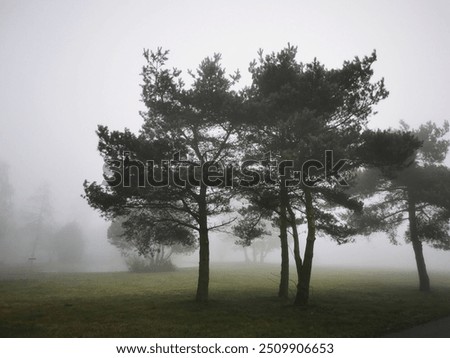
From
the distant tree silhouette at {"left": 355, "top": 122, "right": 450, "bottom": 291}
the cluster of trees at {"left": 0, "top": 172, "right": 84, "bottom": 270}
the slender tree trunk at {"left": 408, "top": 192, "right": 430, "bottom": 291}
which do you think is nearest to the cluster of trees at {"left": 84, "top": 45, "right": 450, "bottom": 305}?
the distant tree silhouette at {"left": 355, "top": 122, "right": 450, "bottom": 291}

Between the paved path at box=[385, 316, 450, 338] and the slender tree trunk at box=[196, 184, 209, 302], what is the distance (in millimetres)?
8584

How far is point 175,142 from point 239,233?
688cm

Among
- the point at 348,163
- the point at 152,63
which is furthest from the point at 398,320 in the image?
the point at 152,63

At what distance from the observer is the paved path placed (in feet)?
29.0

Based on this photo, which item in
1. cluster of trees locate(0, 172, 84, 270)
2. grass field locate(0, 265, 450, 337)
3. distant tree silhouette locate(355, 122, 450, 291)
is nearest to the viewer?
grass field locate(0, 265, 450, 337)

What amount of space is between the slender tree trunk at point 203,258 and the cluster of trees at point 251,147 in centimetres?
6

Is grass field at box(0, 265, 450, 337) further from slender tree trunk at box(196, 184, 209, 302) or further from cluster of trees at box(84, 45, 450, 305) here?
cluster of trees at box(84, 45, 450, 305)

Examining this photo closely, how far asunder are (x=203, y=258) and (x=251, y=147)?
22.7 feet

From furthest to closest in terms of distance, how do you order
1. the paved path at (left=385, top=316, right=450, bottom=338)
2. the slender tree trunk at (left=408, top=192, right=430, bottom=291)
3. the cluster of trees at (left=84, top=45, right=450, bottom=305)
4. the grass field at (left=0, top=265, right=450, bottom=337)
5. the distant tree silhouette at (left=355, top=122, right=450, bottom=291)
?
the slender tree trunk at (left=408, top=192, right=430, bottom=291), the distant tree silhouette at (left=355, top=122, right=450, bottom=291), the cluster of trees at (left=84, top=45, right=450, bottom=305), the grass field at (left=0, top=265, right=450, bottom=337), the paved path at (left=385, top=316, right=450, bottom=338)

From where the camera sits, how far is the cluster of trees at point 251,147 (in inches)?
505

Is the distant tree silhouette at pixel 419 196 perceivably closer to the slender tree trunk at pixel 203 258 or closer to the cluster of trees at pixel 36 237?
the slender tree trunk at pixel 203 258

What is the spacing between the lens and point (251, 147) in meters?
15.7

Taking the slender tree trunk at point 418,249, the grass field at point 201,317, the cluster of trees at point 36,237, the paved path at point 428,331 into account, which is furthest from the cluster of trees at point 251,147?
the cluster of trees at point 36,237
